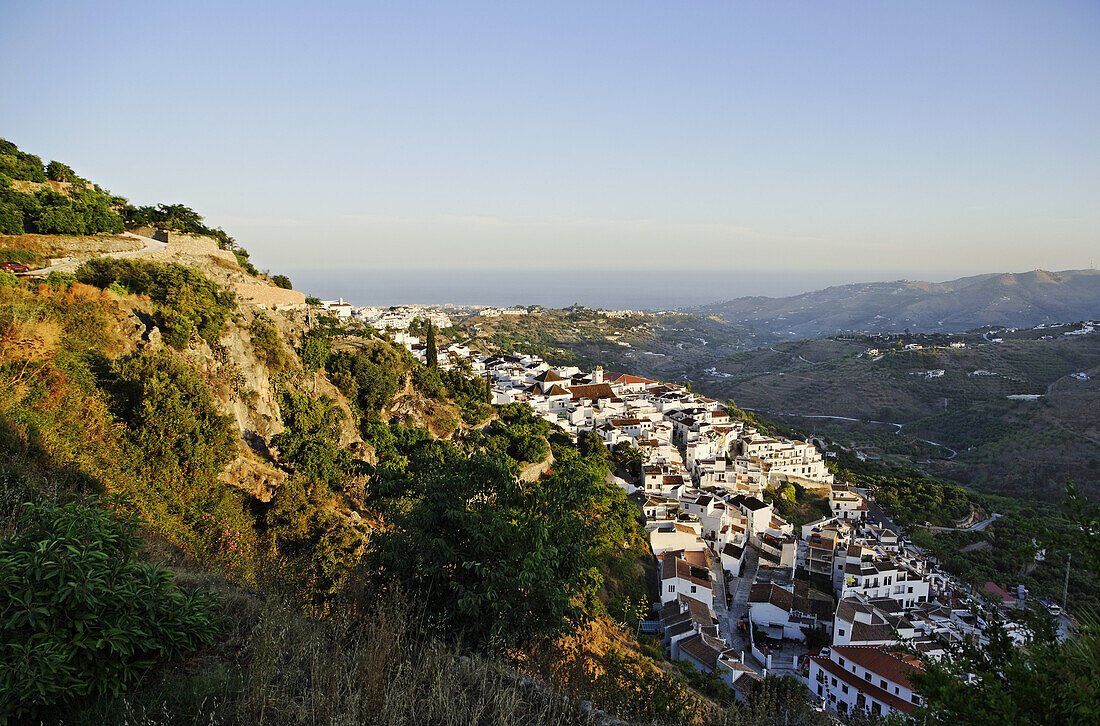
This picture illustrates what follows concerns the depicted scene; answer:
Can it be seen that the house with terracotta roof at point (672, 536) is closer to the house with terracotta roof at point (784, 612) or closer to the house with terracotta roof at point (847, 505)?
the house with terracotta roof at point (784, 612)

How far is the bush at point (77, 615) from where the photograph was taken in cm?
233

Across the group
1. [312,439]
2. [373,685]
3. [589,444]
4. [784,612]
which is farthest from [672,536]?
[373,685]

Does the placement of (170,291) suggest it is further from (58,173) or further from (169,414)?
(58,173)

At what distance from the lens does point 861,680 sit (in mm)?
12461

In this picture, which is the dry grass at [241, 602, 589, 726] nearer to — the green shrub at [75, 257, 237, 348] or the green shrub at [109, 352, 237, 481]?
the green shrub at [109, 352, 237, 481]

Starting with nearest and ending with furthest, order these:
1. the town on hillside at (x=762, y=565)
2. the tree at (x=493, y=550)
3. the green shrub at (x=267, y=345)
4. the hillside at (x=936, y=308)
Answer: the tree at (x=493, y=550)
the green shrub at (x=267, y=345)
the town on hillside at (x=762, y=565)
the hillside at (x=936, y=308)

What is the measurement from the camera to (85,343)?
8.43 meters

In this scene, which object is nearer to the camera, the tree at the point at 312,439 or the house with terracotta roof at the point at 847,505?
the tree at the point at 312,439

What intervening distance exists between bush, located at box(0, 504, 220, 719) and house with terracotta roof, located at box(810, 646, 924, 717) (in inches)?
548

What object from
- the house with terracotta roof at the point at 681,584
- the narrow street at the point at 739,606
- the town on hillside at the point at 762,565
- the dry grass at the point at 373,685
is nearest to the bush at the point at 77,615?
the dry grass at the point at 373,685

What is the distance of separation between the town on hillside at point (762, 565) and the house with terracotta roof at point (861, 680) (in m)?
0.03

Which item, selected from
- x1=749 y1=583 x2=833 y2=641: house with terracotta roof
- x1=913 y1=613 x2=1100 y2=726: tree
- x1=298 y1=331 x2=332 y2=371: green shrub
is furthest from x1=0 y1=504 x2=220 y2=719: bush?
x1=749 y1=583 x2=833 y2=641: house with terracotta roof

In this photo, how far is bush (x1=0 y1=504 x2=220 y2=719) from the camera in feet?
7.63

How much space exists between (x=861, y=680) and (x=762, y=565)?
6.05 m
